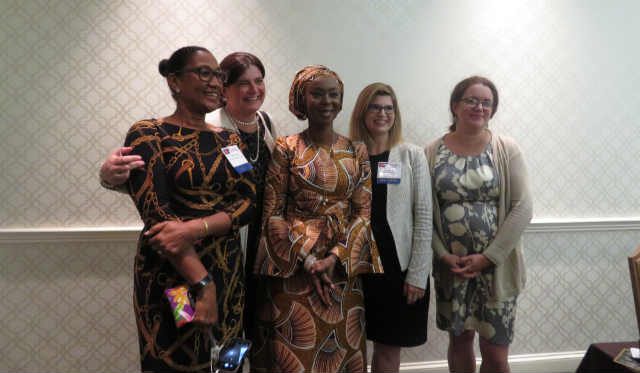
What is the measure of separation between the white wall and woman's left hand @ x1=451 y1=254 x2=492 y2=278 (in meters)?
0.95

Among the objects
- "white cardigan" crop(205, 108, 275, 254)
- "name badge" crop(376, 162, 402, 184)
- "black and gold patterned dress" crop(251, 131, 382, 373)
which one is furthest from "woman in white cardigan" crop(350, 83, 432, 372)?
"white cardigan" crop(205, 108, 275, 254)

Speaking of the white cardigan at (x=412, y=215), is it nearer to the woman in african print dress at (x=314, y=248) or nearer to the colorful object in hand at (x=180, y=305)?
the woman in african print dress at (x=314, y=248)

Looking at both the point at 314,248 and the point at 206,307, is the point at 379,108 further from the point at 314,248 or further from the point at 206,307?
the point at 206,307

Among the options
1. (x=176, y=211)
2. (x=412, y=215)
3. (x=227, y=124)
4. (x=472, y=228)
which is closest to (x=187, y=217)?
(x=176, y=211)

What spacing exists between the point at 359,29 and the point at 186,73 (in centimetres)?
149

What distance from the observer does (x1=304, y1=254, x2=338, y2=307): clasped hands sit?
1.59 meters

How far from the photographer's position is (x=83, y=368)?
2445mm

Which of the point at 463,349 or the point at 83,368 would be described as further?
the point at 83,368

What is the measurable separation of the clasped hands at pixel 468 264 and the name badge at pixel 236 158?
1099 millimetres

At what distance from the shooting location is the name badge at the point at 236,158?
4.66ft

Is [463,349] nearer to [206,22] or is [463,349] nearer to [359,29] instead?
[359,29]

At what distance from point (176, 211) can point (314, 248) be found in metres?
0.54

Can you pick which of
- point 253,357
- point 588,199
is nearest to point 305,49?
point 253,357

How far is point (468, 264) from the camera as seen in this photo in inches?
77.5
